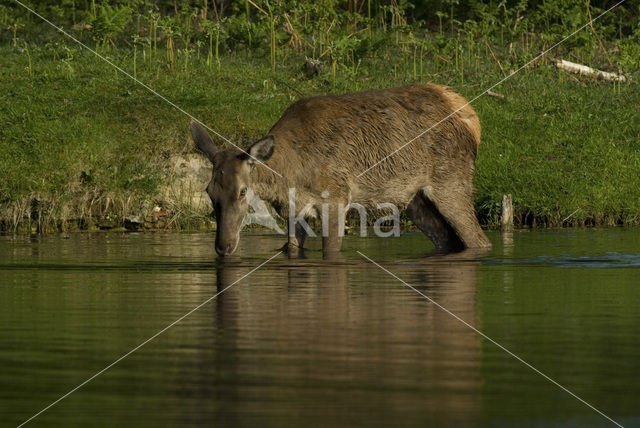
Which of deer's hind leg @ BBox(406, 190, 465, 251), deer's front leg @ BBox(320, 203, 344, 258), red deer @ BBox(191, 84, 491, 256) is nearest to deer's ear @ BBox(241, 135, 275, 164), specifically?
red deer @ BBox(191, 84, 491, 256)

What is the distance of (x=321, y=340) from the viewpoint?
843 cm

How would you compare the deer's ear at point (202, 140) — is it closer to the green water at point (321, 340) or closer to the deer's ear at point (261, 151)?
the deer's ear at point (261, 151)

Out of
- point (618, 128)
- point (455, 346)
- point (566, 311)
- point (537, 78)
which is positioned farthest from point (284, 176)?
point (537, 78)

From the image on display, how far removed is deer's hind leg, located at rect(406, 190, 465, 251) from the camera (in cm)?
1619

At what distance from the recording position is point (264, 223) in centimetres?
1922

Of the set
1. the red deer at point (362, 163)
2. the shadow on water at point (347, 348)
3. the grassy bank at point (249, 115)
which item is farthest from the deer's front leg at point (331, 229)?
the grassy bank at point (249, 115)

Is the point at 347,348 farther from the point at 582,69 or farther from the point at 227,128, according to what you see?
the point at 582,69

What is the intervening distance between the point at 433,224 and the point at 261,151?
9.62ft

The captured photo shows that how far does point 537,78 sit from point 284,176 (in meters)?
11.5

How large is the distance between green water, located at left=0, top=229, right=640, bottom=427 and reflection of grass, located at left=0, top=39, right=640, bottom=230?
14.7 ft

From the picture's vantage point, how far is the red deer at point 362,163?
14320 millimetres

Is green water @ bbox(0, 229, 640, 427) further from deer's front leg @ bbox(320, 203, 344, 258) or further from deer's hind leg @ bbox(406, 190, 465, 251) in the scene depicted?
deer's hind leg @ bbox(406, 190, 465, 251)

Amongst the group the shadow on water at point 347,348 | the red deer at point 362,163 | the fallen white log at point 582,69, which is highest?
the fallen white log at point 582,69

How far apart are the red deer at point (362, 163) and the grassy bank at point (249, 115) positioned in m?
3.43
